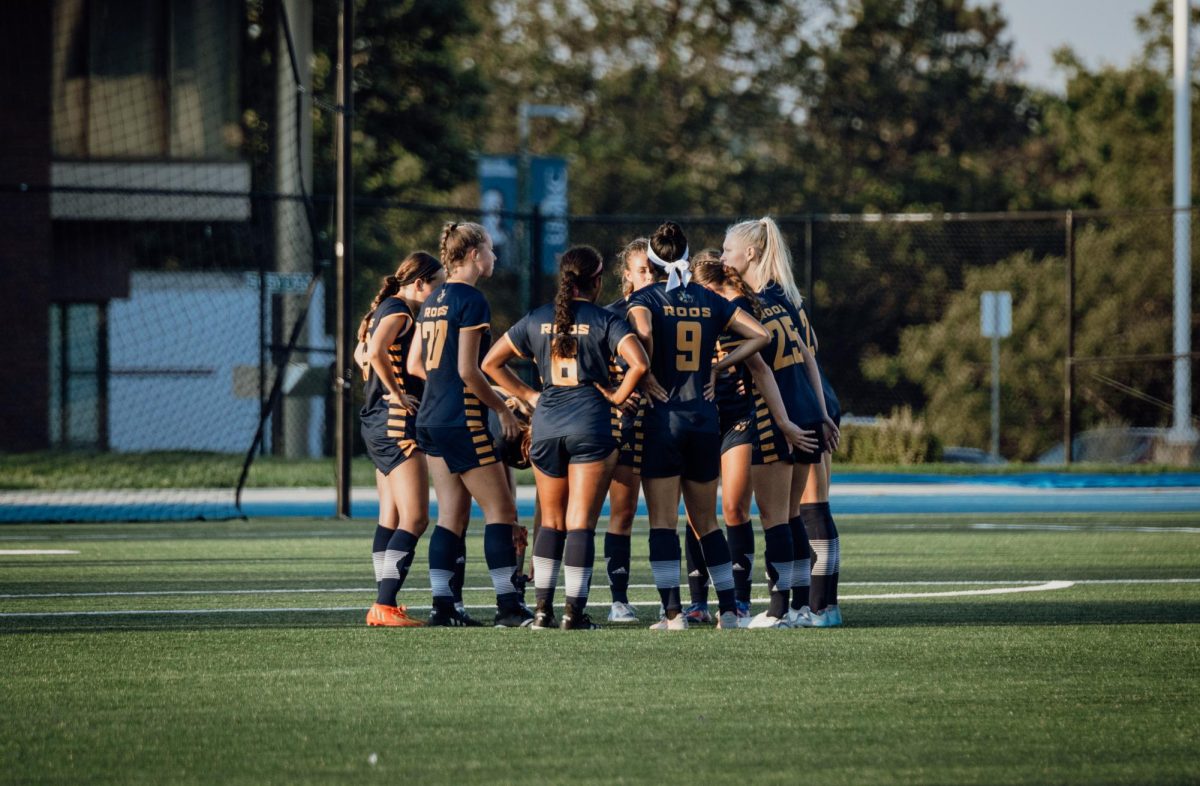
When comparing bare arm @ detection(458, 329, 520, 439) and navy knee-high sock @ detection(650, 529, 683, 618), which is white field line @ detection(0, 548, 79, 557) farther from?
navy knee-high sock @ detection(650, 529, 683, 618)

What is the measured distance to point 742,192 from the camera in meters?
49.4

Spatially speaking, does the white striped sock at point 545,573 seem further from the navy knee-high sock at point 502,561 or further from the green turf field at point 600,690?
the green turf field at point 600,690

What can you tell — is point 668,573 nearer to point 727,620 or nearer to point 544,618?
point 727,620

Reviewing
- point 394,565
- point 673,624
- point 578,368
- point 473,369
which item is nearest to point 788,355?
point 578,368

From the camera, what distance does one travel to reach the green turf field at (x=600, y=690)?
5242 mm

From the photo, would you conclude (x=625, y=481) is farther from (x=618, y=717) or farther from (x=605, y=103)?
(x=605, y=103)

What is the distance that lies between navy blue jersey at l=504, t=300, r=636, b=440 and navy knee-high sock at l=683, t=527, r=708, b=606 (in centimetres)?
115

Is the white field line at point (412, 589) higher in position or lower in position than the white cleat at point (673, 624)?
lower

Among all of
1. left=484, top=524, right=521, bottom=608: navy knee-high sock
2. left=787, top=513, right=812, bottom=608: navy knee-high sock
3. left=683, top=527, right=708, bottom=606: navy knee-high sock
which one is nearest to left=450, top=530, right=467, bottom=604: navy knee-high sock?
left=484, top=524, right=521, bottom=608: navy knee-high sock

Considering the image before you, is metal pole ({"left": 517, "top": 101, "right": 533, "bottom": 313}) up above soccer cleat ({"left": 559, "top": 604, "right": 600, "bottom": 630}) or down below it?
above

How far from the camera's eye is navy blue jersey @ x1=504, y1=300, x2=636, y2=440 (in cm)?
809

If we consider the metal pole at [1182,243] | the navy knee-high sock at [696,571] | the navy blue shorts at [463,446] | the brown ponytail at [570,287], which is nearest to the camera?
the brown ponytail at [570,287]

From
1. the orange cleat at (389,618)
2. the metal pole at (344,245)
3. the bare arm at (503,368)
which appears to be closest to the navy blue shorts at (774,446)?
the bare arm at (503,368)

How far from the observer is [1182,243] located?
25.6 metres
